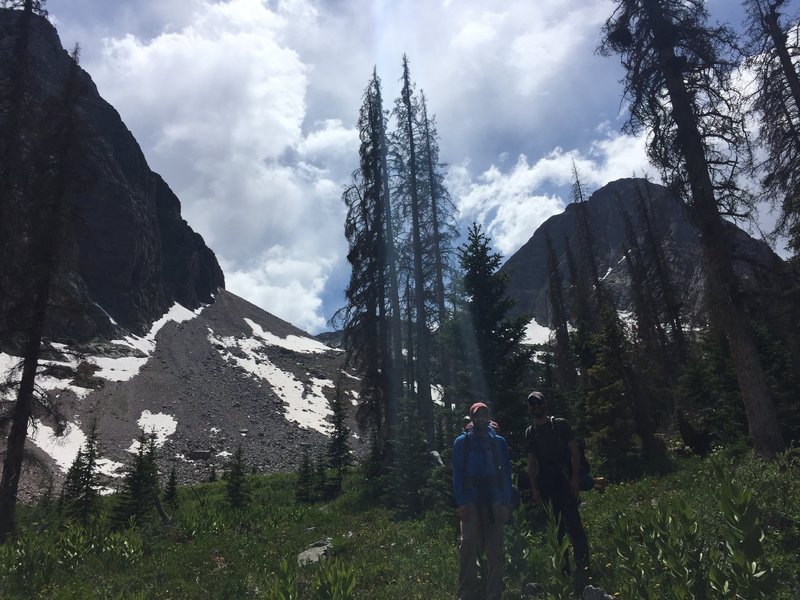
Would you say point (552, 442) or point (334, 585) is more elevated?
point (552, 442)

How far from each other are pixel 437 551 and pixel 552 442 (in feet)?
9.89

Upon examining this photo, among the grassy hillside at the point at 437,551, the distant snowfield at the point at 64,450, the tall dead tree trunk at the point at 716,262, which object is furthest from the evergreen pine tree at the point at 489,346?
the distant snowfield at the point at 64,450

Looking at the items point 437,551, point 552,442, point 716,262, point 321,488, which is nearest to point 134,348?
point 321,488

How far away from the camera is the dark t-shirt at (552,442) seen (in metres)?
5.69

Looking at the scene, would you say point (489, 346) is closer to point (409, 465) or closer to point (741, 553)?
point (409, 465)

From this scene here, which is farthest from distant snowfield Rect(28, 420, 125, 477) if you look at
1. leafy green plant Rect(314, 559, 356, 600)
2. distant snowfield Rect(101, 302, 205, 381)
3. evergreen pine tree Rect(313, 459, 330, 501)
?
leafy green plant Rect(314, 559, 356, 600)

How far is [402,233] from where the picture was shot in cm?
2139

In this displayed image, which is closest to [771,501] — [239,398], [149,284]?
[239,398]

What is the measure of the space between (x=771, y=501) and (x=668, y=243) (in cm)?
3656

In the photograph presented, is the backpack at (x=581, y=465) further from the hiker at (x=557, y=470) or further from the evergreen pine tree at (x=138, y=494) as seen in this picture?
the evergreen pine tree at (x=138, y=494)

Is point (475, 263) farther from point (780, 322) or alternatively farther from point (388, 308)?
point (388, 308)

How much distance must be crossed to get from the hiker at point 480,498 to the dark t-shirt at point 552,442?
50cm

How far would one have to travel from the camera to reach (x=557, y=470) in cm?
566

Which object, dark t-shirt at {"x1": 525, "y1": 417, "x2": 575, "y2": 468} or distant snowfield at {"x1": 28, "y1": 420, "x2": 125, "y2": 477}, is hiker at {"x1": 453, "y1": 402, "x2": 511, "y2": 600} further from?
distant snowfield at {"x1": 28, "y1": 420, "x2": 125, "y2": 477}
